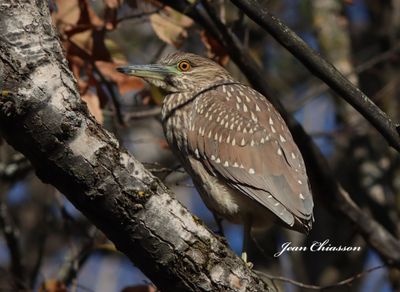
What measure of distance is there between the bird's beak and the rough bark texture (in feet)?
5.45

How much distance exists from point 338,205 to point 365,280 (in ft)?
8.27

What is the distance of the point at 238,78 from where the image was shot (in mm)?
6598

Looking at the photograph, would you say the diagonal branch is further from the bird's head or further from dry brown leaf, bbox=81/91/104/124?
the bird's head

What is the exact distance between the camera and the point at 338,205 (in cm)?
527

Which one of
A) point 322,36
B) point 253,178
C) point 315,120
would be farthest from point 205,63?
point 315,120

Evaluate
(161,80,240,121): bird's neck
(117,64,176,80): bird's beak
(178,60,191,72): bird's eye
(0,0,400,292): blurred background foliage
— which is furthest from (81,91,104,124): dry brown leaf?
(178,60,191,72): bird's eye

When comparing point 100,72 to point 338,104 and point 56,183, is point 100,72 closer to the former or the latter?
point 56,183

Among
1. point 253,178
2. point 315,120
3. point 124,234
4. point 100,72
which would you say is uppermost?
point 315,120

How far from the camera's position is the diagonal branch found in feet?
11.5

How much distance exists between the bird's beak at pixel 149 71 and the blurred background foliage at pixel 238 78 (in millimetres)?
113

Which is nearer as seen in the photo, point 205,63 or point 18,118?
point 18,118

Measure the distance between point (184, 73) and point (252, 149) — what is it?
0.84 metres

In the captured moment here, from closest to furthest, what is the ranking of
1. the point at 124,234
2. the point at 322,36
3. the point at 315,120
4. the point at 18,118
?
the point at 18,118, the point at 124,234, the point at 322,36, the point at 315,120
